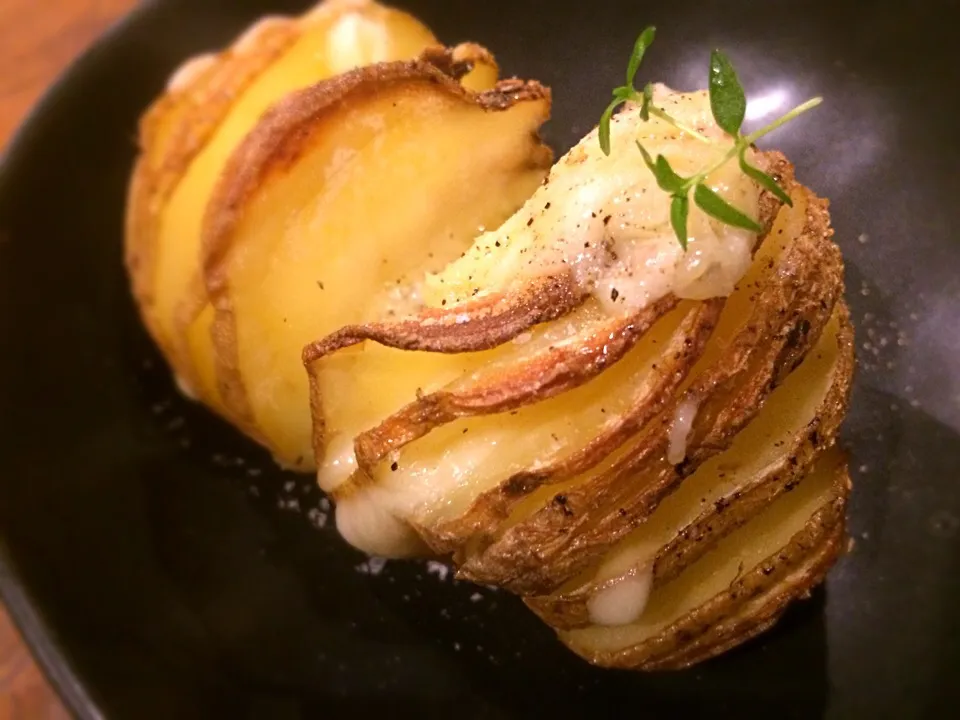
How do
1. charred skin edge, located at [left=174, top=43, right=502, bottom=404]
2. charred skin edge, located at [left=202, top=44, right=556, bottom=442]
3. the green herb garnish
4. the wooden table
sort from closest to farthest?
the green herb garnish → charred skin edge, located at [left=202, top=44, right=556, bottom=442] → charred skin edge, located at [left=174, top=43, right=502, bottom=404] → the wooden table

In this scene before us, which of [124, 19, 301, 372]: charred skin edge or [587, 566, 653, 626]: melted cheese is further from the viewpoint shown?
[124, 19, 301, 372]: charred skin edge

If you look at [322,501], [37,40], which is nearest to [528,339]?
[322,501]

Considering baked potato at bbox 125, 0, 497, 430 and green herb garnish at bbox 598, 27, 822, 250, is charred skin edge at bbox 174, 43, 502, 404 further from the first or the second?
green herb garnish at bbox 598, 27, 822, 250

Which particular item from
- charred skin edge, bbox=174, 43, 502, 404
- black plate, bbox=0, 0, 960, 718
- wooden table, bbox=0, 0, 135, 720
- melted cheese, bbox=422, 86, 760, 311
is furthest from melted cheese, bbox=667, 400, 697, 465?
wooden table, bbox=0, 0, 135, 720

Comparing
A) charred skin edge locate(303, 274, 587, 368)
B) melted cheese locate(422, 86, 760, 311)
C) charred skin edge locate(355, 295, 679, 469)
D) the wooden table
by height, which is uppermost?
the wooden table

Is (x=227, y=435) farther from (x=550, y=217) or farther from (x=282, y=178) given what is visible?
(x=550, y=217)

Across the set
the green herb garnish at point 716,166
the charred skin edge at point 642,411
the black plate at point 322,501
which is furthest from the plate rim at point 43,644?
the green herb garnish at point 716,166

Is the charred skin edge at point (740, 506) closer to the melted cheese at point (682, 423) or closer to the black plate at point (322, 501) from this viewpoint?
the melted cheese at point (682, 423)

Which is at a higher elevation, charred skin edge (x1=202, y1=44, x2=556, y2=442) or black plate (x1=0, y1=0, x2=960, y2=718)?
charred skin edge (x1=202, y1=44, x2=556, y2=442)
